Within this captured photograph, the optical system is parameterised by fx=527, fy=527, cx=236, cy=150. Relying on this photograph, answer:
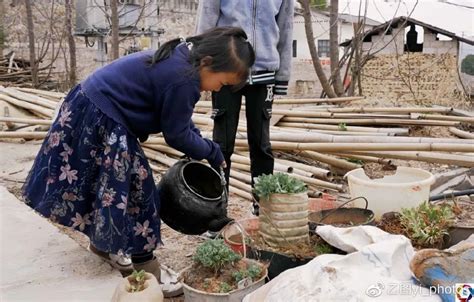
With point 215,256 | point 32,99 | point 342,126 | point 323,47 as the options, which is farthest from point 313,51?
point 323,47

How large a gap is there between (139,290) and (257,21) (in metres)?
1.68

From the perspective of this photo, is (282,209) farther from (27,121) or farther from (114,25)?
(114,25)

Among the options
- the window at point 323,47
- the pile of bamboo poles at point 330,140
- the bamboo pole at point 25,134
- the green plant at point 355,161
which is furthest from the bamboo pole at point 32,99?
the window at point 323,47

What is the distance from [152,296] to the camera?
188 cm

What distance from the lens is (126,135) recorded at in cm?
221

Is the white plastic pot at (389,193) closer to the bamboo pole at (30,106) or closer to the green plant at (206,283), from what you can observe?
the green plant at (206,283)

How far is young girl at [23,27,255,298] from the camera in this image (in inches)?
84.1

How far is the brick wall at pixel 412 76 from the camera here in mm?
12909

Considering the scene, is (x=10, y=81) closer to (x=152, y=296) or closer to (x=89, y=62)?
(x=89, y=62)

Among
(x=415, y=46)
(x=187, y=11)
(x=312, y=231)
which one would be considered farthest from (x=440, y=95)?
(x=312, y=231)

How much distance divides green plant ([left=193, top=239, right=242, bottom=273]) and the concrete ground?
1.58 ft

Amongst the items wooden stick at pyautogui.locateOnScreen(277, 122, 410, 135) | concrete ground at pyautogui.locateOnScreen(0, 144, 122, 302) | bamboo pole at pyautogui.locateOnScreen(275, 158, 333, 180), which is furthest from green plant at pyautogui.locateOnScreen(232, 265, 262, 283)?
wooden stick at pyautogui.locateOnScreen(277, 122, 410, 135)

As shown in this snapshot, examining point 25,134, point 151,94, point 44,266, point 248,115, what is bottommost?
point 44,266

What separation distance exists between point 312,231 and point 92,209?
3.30ft
